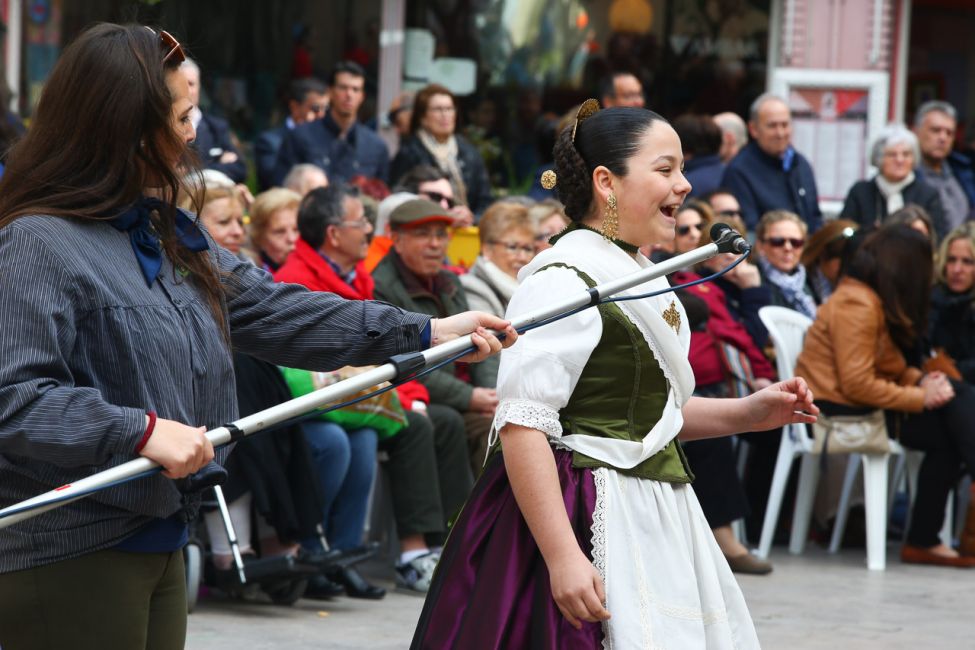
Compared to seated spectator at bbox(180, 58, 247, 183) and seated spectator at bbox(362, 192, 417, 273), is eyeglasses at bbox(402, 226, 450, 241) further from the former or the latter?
seated spectator at bbox(180, 58, 247, 183)

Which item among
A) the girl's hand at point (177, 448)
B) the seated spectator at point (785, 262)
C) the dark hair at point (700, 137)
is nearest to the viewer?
the girl's hand at point (177, 448)

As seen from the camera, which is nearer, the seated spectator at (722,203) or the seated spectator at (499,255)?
the seated spectator at (499,255)

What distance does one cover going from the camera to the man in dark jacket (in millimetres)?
9266

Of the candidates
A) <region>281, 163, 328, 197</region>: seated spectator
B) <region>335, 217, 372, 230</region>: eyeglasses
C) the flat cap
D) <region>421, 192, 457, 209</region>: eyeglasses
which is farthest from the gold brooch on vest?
<region>421, 192, 457, 209</region>: eyeglasses

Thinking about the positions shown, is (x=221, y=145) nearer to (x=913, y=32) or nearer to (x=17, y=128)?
(x=17, y=128)

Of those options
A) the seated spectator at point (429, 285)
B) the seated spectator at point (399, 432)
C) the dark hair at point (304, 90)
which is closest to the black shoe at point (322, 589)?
the seated spectator at point (399, 432)

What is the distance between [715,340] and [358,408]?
209cm

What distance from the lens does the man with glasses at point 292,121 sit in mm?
9891

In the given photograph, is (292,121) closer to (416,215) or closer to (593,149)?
(416,215)

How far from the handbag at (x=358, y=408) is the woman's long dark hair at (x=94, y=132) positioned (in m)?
3.38

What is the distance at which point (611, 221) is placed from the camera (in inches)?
128

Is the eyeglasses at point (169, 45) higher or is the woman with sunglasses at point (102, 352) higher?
the eyeglasses at point (169, 45)

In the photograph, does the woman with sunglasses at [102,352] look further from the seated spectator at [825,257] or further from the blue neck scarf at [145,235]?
the seated spectator at [825,257]

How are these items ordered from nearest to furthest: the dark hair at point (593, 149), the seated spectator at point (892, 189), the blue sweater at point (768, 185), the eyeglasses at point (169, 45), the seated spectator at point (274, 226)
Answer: the eyeglasses at point (169, 45)
the dark hair at point (593, 149)
the seated spectator at point (274, 226)
the blue sweater at point (768, 185)
the seated spectator at point (892, 189)
